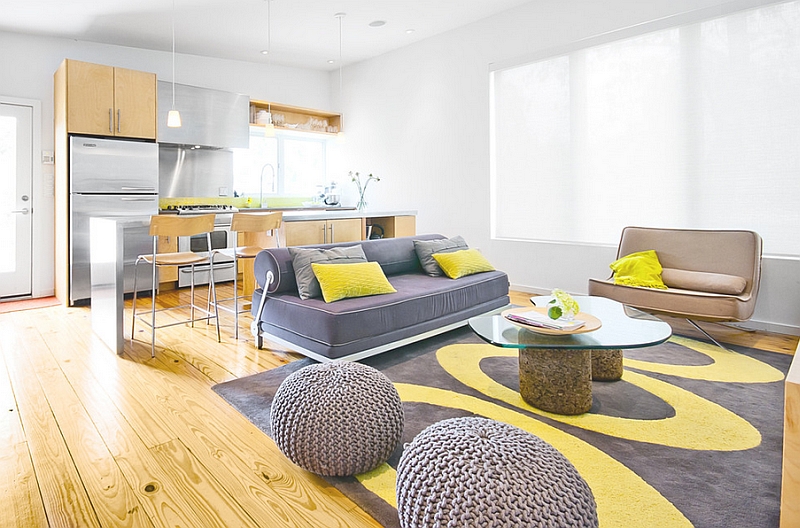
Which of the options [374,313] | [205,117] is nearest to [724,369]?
[374,313]

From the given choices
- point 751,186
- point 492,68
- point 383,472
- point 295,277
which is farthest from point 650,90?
point 383,472

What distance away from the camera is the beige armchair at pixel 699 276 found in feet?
11.2

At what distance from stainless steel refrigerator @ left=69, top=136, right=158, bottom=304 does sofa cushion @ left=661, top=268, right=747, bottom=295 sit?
4.94 meters

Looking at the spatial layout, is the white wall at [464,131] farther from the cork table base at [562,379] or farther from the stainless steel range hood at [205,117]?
the cork table base at [562,379]

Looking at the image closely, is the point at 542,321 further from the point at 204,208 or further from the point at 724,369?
the point at 204,208

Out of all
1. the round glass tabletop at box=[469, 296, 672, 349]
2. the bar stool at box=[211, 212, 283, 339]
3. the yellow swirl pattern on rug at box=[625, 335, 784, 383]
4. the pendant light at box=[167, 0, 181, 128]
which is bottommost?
the yellow swirl pattern on rug at box=[625, 335, 784, 383]

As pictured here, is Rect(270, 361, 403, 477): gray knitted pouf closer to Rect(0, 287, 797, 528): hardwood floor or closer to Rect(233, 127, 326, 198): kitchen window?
Rect(0, 287, 797, 528): hardwood floor

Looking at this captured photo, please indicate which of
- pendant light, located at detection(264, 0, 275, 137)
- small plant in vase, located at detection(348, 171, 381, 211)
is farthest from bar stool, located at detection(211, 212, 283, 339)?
small plant in vase, located at detection(348, 171, 381, 211)

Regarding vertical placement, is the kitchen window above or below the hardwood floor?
above

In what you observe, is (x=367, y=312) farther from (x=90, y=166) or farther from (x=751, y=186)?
(x=90, y=166)

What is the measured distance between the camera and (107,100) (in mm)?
5043

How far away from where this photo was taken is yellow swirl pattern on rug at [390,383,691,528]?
1.60 meters

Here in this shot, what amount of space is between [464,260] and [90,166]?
3.87 m

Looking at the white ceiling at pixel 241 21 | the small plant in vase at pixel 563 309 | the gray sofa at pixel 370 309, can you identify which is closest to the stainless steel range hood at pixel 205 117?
the white ceiling at pixel 241 21
